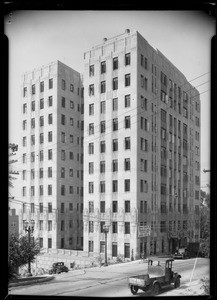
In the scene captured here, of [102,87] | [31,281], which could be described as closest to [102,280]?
[31,281]

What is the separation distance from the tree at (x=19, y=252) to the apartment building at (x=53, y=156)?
6.9 inches

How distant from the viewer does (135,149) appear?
5059mm

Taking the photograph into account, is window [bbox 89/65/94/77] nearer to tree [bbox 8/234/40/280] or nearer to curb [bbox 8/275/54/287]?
tree [bbox 8/234/40/280]

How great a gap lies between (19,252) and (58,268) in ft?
2.38

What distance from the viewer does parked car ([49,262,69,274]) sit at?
16.2 ft

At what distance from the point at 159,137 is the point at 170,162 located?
522mm

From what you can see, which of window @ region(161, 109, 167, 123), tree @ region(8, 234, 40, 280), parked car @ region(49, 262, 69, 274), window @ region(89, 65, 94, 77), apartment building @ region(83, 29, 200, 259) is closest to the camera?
tree @ region(8, 234, 40, 280)

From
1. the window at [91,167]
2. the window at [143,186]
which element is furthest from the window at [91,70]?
the window at [143,186]

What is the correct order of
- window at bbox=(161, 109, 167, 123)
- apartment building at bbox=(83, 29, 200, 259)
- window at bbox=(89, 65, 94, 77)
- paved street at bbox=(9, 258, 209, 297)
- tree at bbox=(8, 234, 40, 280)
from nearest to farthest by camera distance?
paved street at bbox=(9, 258, 209, 297)
tree at bbox=(8, 234, 40, 280)
apartment building at bbox=(83, 29, 200, 259)
window at bbox=(89, 65, 94, 77)
window at bbox=(161, 109, 167, 123)

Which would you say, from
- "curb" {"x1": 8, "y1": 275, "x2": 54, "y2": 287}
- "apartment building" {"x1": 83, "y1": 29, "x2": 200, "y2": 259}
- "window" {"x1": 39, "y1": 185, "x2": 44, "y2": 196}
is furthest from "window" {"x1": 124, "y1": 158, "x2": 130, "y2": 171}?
"curb" {"x1": 8, "y1": 275, "x2": 54, "y2": 287}

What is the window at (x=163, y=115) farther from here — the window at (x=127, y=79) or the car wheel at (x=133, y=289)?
the car wheel at (x=133, y=289)

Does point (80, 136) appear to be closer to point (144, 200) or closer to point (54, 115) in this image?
point (54, 115)

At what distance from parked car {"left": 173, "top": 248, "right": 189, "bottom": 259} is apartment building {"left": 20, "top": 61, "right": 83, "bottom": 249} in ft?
5.45

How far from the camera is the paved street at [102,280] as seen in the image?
15.1ft
